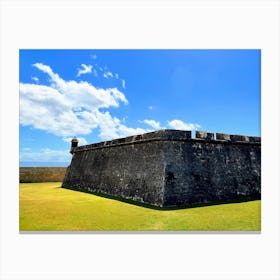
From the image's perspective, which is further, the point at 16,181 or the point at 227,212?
the point at 227,212

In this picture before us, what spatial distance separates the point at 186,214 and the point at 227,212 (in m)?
1.03

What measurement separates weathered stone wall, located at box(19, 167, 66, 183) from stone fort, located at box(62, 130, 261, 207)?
10.1m

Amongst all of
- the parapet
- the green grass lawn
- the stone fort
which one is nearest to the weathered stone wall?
the stone fort

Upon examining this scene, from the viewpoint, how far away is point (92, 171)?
12078 mm

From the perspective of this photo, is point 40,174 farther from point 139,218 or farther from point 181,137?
point 139,218

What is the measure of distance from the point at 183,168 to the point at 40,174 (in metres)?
14.3

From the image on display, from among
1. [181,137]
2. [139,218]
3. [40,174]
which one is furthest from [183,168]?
[40,174]

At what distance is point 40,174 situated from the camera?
1888 centimetres

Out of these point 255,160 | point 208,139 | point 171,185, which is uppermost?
point 208,139

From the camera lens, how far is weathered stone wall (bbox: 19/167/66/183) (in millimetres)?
18377

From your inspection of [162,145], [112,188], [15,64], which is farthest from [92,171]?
[15,64]

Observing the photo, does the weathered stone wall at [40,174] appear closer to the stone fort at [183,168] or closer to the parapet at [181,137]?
the stone fort at [183,168]

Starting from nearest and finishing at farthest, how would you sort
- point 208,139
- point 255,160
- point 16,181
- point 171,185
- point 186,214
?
point 16,181 < point 186,214 < point 171,185 < point 208,139 < point 255,160
